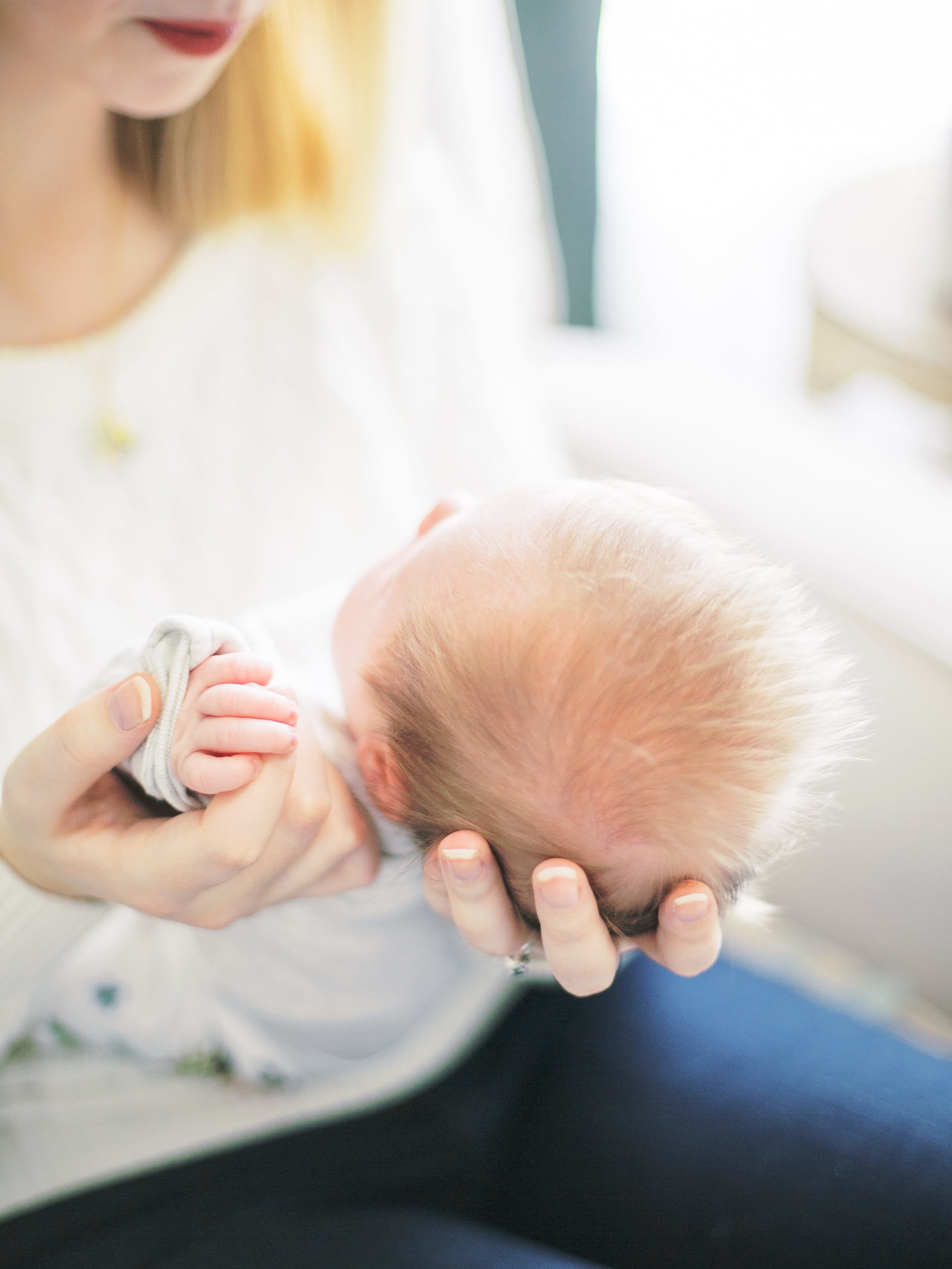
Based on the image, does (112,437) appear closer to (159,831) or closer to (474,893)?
(159,831)

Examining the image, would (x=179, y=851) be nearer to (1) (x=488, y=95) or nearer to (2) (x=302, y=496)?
(2) (x=302, y=496)

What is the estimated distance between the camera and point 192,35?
2.10ft

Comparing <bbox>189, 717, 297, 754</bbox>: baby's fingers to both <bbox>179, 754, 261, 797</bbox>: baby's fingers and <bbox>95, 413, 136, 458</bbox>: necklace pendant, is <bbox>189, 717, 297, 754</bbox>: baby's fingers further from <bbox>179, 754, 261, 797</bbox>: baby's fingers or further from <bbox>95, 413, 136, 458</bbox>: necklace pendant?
<bbox>95, 413, 136, 458</bbox>: necklace pendant

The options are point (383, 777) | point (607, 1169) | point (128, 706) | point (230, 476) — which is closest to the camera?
point (128, 706)

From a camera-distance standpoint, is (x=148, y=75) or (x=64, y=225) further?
(x=64, y=225)

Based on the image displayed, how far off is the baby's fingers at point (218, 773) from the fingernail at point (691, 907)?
25 cm

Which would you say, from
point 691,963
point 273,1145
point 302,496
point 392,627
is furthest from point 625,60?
point 273,1145

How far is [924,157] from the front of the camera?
1515 mm

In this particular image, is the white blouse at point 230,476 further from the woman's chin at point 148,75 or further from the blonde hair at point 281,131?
the woman's chin at point 148,75

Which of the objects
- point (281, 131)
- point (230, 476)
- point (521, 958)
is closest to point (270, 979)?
point (521, 958)

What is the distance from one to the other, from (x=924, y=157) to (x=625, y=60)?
0.51 metres

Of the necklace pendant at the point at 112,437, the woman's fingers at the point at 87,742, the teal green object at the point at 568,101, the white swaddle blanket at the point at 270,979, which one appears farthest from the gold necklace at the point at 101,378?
the teal green object at the point at 568,101

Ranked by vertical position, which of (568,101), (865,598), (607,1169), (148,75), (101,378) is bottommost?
(607,1169)

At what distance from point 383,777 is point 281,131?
60 cm
